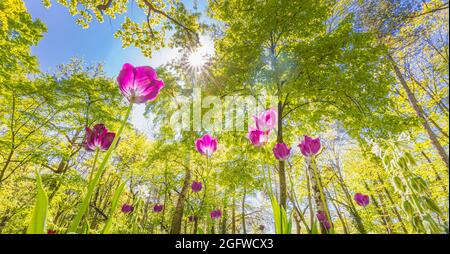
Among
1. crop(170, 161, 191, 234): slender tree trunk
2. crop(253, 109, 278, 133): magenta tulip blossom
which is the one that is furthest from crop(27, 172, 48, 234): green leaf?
crop(170, 161, 191, 234): slender tree trunk

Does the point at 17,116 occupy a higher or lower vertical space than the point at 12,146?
higher

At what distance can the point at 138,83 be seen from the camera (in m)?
0.85

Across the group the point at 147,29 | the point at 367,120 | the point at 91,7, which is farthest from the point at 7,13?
the point at 367,120

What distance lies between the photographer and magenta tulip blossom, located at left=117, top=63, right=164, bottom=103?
0.84 metres

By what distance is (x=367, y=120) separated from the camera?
121 inches

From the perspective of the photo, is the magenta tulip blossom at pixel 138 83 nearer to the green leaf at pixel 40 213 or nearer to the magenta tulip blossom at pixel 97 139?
the magenta tulip blossom at pixel 97 139


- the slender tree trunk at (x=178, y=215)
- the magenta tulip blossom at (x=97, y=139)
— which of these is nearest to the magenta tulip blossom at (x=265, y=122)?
the magenta tulip blossom at (x=97, y=139)

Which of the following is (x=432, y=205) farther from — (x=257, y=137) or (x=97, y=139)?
(x=97, y=139)

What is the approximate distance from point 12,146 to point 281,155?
6.54m

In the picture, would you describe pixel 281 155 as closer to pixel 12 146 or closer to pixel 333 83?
pixel 333 83

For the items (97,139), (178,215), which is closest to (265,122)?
(97,139)

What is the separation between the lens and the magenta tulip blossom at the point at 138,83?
84 cm

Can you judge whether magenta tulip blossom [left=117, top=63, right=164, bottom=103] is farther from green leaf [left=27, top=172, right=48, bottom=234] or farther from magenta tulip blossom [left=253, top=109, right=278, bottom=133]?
magenta tulip blossom [left=253, top=109, right=278, bottom=133]

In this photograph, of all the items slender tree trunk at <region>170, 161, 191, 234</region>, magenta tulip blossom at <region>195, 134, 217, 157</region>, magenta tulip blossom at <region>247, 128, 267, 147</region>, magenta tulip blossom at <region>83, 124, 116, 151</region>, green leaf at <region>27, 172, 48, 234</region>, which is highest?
slender tree trunk at <region>170, 161, 191, 234</region>
